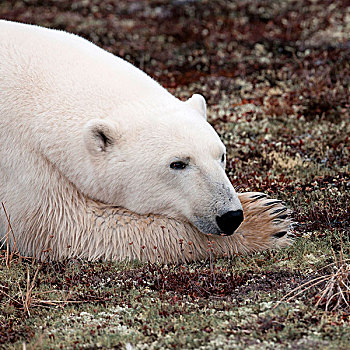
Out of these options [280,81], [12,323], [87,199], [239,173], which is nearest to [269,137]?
[239,173]

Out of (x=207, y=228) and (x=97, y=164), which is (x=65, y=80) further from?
(x=207, y=228)

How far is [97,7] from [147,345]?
1364cm

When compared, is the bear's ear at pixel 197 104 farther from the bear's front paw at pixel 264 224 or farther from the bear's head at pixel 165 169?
the bear's front paw at pixel 264 224

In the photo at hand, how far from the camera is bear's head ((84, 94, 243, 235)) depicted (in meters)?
5.09

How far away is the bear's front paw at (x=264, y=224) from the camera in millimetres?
5469

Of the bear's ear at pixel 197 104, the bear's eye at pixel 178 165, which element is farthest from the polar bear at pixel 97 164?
the bear's ear at pixel 197 104

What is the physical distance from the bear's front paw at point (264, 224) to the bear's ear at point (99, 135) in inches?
56.4

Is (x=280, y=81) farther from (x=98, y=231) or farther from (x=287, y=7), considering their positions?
(x=98, y=231)

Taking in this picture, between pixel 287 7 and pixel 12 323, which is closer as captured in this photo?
pixel 12 323

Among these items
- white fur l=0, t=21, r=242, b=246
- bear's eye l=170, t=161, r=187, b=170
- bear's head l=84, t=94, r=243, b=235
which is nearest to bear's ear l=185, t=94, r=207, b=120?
white fur l=0, t=21, r=242, b=246

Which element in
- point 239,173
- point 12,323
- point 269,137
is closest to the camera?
point 12,323

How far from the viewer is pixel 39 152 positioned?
540 cm

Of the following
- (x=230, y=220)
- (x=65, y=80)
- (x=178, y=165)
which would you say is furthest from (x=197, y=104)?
(x=230, y=220)

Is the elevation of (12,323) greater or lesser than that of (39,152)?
lesser
